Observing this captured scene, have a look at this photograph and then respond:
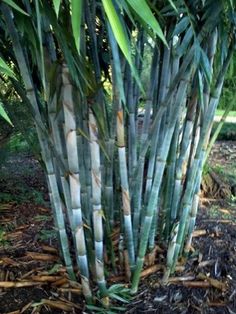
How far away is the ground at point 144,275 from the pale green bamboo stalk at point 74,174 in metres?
0.16

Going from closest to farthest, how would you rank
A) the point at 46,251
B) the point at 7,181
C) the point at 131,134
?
the point at 131,134, the point at 46,251, the point at 7,181

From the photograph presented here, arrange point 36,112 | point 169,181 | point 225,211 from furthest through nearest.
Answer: point 225,211 → point 169,181 → point 36,112

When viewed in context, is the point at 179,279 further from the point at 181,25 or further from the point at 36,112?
the point at 181,25

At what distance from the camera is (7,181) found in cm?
312

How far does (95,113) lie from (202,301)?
880mm

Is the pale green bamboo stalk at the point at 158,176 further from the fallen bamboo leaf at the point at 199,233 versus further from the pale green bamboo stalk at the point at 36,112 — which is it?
the fallen bamboo leaf at the point at 199,233

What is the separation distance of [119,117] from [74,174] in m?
0.24

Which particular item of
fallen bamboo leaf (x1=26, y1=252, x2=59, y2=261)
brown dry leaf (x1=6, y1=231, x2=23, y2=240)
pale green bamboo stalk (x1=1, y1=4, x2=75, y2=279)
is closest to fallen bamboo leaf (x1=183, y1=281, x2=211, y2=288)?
pale green bamboo stalk (x1=1, y1=4, x2=75, y2=279)

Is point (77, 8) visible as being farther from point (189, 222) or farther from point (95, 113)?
point (189, 222)

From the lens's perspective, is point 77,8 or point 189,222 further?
point 189,222

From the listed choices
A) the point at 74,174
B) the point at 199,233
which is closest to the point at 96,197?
the point at 74,174

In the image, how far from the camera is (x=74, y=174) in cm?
137

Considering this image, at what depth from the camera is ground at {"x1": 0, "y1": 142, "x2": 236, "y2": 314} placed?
1628 mm

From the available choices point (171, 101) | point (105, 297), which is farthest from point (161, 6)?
point (105, 297)
